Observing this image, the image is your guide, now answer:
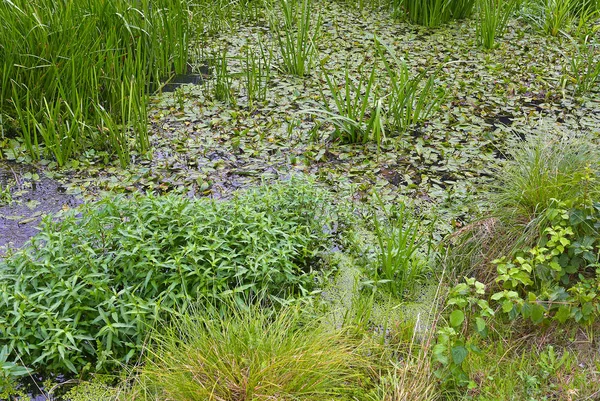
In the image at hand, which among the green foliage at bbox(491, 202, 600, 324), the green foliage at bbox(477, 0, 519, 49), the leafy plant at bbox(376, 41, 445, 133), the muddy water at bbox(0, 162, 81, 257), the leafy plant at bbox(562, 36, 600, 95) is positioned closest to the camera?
the green foliage at bbox(491, 202, 600, 324)

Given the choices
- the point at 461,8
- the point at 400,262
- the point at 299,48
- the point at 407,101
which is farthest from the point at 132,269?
the point at 461,8

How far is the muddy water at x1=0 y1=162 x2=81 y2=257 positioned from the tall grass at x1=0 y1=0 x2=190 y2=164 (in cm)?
17

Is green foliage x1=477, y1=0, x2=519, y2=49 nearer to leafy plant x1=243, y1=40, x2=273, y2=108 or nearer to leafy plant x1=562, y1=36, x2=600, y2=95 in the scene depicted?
leafy plant x1=562, y1=36, x2=600, y2=95

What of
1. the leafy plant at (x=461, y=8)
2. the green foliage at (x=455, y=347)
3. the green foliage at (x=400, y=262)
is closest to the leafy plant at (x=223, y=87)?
the green foliage at (x=400, y=262)

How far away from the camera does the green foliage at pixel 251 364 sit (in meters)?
2.28

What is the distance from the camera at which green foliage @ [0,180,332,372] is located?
2.52m

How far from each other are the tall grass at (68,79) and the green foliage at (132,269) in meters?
0.96

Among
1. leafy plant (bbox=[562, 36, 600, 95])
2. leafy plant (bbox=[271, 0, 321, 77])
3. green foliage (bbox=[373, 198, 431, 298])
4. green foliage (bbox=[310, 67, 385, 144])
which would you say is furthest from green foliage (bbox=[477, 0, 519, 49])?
green foliage (bbox=[373, 198, 431, 298])

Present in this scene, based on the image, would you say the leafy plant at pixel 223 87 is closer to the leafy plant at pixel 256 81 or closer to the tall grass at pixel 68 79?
the leafy plant at pixel 256 81

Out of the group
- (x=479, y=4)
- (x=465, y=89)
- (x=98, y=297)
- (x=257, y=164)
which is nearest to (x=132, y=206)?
(x=98, y=297)

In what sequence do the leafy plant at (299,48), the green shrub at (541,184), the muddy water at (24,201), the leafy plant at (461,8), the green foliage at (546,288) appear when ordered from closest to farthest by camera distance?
the green foliage at (546,288)
the green shrub at (541,184)
the muddy water at (24,201)
the leafy plant at (299,48)
the leafy plant at (461,8)

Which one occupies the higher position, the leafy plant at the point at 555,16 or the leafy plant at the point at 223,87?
the leafy plant at the point at 555,16

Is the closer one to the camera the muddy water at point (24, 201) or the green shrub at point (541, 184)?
the green shrub at point (541, 184)

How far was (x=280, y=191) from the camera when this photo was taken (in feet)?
10.5
